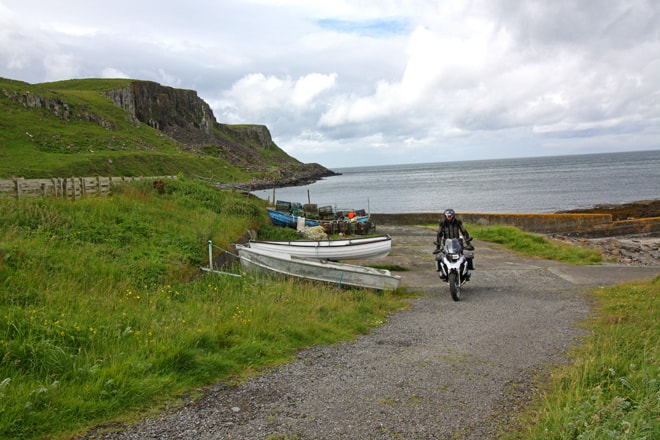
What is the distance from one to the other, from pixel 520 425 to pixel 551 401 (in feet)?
1.93

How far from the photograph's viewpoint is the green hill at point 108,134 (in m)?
54.0

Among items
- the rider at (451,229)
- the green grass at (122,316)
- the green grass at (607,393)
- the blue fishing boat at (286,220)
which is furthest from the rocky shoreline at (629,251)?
the blue fishing boat at (286,220)

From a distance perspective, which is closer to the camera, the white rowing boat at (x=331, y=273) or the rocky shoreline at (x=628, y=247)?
the white rowing boat at (x=331, y=273)

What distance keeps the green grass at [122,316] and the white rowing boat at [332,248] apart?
8.10ft

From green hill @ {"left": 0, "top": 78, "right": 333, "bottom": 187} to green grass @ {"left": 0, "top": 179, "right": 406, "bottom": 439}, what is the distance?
32.1m

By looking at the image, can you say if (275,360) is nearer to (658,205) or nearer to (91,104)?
(658,205)

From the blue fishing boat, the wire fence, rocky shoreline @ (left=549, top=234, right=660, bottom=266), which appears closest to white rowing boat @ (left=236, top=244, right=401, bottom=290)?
the wire fence

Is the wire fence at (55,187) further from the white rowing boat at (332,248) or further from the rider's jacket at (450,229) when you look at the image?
the rider's jacket at (450,229)

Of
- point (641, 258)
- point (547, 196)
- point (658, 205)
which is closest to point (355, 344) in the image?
point (641, 258)

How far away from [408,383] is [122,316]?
3984 mm

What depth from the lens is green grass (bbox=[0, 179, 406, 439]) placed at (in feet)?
16.2

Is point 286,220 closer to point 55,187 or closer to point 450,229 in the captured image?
point 55,187

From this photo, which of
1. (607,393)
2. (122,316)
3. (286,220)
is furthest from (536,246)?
(122,316)

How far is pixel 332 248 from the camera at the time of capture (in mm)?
16125
